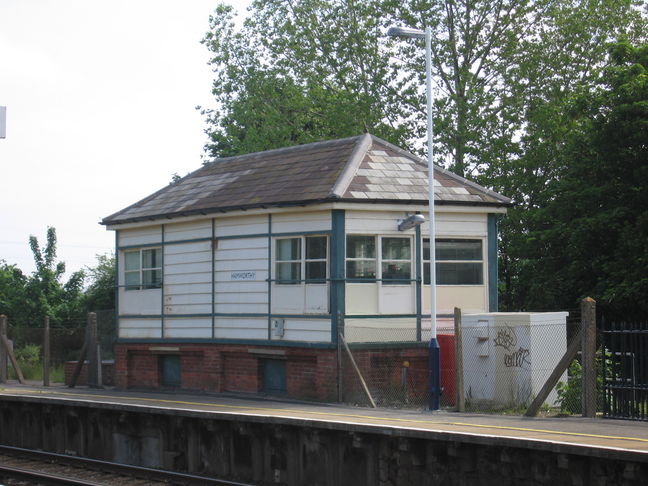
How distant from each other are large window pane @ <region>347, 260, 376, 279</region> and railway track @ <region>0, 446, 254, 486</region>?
5941 millimetres

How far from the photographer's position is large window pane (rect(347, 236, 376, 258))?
19891mm

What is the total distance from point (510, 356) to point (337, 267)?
150 inches

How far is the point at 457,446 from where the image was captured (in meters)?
12.7

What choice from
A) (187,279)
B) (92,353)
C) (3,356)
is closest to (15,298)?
(3,356)

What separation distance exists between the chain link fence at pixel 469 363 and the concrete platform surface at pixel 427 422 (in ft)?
3.22

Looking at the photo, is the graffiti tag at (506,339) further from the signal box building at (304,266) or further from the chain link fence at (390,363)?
the signal box building at (304,266)

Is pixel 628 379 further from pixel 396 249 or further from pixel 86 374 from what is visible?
pixel 86 374

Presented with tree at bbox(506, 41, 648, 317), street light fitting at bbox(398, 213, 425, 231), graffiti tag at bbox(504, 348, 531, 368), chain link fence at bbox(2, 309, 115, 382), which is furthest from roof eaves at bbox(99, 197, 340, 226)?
tree at bbox(506, 41, 648, 317)

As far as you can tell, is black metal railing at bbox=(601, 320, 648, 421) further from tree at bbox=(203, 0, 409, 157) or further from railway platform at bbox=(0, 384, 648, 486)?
tree at bbox=(203, 0, 409, 157)

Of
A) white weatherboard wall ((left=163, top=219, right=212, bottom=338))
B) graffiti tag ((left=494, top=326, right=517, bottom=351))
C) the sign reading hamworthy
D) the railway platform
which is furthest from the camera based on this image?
white weatherboard wall ((left=163, top=219, right=212, bottom=338))

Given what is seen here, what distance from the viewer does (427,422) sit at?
15.3 metres

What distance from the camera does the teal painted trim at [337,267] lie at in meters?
19.5

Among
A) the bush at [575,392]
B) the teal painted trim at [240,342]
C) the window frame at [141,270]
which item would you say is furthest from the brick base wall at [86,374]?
the bush at [575,392]

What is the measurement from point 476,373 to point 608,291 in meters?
8.29
